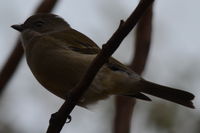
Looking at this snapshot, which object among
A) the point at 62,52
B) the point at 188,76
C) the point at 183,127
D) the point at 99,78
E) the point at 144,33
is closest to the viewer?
the point at 144,33

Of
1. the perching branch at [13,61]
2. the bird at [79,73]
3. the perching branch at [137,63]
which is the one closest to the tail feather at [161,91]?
the bird at [79,73]

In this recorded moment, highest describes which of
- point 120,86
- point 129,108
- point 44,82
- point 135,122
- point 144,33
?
point 144,33

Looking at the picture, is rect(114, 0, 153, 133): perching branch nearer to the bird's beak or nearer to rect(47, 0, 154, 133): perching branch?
rect(47, 0, 154, 133): perching branch

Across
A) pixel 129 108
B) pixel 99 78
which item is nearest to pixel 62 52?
pixel 99 78

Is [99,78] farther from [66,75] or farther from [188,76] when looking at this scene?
[188,76]

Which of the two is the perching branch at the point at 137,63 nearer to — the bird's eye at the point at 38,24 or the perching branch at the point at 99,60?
the perching branch at the point at 99,60

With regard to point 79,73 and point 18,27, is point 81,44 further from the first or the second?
point 18,27
